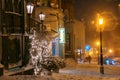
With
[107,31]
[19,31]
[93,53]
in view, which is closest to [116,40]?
[107,31]

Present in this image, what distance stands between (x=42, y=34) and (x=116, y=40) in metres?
63.8

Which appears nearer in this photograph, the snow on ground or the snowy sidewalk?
the snow on ground

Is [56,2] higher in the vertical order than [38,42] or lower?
higher

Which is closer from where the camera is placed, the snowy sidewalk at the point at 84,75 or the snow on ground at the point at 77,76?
the snow on ground at the point at 77,76

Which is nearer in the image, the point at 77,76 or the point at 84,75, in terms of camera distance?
the point at 77,76

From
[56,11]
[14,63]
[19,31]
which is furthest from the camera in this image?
[56,11]

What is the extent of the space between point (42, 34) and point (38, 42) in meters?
1.44

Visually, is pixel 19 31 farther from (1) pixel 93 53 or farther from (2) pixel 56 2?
(1) pixel 93 53

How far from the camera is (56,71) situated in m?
24.0

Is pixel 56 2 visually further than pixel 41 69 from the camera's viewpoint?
Yes

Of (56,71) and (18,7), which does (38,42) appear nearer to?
(56,71)

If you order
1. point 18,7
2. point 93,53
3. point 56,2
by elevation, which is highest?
point 56,2

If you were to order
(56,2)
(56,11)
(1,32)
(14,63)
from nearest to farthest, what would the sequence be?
(1,32) → (14,63) → (56,11) → (56,2)

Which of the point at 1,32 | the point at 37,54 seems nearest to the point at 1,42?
the point at 1,32
